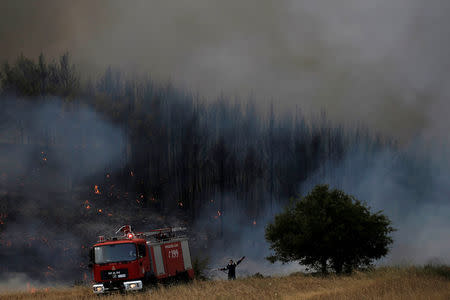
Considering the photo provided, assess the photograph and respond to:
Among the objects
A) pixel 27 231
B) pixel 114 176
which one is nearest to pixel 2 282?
pixel 27 231

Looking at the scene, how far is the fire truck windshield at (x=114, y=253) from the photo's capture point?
32.9 m

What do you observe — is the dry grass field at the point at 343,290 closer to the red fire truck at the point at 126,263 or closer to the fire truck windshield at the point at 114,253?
the red fire truck at the point at 126,263

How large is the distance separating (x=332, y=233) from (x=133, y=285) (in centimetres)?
1922

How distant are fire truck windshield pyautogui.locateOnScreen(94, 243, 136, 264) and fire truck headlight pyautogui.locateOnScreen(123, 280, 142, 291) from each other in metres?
1.44

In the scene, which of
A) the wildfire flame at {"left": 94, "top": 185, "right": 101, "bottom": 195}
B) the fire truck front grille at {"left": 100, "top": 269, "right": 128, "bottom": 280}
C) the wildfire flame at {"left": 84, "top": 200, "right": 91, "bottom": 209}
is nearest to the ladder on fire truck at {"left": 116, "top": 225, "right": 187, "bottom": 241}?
the fire truck front grille at {"left": 100, "top": 269, "right": 128, "bottom": 280}

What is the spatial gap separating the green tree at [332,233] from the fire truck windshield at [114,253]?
17.3 meters

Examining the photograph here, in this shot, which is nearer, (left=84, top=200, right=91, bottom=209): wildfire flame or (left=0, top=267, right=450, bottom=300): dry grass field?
(left=0, top=267, right=450, bottom=300): dry grass field

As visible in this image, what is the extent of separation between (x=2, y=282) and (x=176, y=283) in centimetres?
4148

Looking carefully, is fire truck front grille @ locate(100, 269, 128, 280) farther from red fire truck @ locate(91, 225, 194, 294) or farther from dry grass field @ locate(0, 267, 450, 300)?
dry grass field @ locate(0, 267, 450, 300)

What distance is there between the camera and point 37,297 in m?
32.6

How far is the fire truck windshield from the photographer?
108 feet

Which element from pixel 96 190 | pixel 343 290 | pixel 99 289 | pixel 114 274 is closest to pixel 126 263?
pixel 114 274

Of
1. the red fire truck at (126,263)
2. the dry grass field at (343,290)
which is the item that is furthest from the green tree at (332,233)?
the red fire truck at (126,263)

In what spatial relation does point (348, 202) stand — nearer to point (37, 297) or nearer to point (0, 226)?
point (37, 297)
